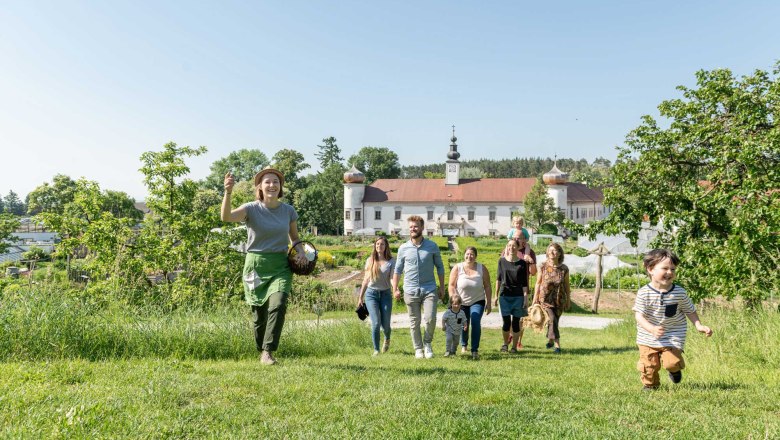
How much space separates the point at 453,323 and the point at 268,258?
3044 millimetres

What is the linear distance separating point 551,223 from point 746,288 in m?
48.9

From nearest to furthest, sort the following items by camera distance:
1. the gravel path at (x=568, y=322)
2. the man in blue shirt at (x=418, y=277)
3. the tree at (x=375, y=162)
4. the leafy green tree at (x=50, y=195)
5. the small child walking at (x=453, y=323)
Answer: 1. the man in blue shirt at (x=418, y=277)
2. the small child walking at (x=453, y=323)
3. the gravel path at (x=568, y=322)
4. the leafy green tree at (x=50, y=195)
5. the tree at (x=375, y=162)

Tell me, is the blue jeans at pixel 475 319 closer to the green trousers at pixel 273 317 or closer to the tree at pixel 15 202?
the green trousers at pixel 273 317

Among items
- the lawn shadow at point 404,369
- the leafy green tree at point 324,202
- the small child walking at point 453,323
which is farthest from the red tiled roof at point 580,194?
the lawn shadow at point 404,369

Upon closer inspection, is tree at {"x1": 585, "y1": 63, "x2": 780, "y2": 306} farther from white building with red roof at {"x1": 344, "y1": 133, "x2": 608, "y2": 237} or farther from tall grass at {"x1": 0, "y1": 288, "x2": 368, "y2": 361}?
white building with red roof at {"x1": 344, "y1": 133, "x2": 608, "y2": 237}

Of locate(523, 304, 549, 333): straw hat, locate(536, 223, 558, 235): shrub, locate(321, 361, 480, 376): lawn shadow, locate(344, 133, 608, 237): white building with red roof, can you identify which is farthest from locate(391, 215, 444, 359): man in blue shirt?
locate(344, 133, 608, 237): white building with red roof

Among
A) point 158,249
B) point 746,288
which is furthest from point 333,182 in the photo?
point 746,288

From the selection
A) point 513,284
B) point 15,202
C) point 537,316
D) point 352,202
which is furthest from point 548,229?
point 15,202

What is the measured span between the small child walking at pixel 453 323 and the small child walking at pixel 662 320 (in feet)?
9.70

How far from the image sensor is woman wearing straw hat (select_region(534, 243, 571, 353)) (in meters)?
7.75

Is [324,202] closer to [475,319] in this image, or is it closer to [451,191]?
[451,191]

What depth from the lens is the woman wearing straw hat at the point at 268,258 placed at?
509 centimetres

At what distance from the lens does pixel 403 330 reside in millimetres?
11984

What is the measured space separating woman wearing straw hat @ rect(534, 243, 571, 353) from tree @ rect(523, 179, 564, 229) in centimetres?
4775
